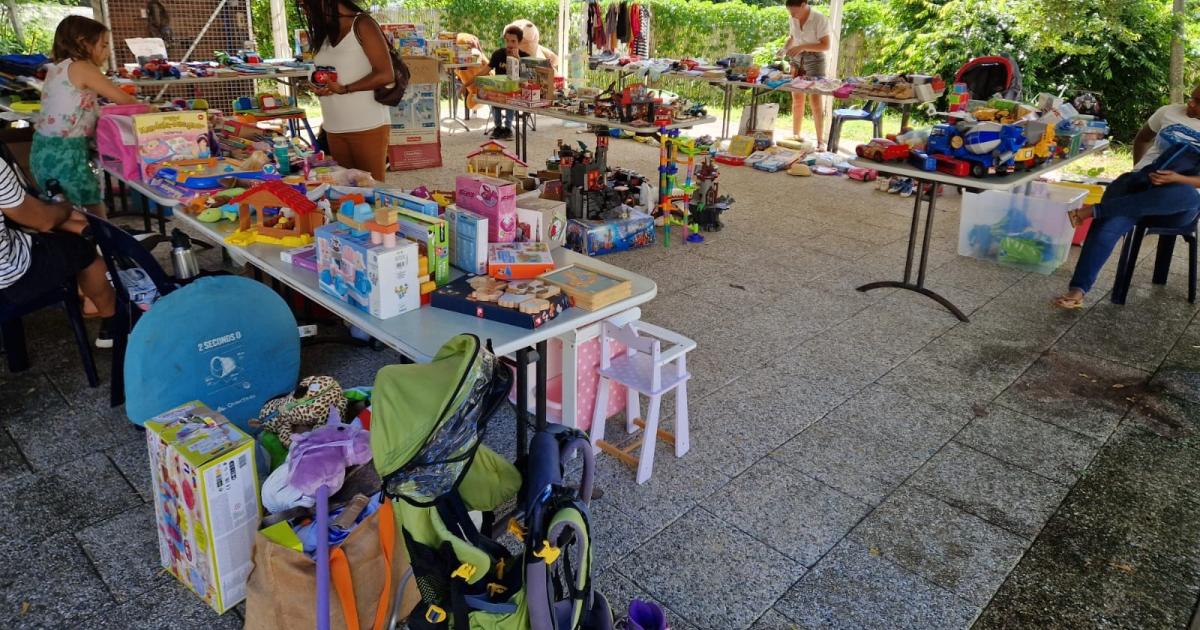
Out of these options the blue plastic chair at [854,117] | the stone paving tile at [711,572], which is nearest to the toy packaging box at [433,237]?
the stone paving tile at [711,572]

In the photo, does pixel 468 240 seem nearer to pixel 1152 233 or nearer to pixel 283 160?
pixel 283 160

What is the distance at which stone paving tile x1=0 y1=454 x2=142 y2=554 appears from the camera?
8.24ft

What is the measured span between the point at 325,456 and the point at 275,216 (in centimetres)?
123

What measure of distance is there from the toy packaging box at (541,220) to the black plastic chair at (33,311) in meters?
1.83

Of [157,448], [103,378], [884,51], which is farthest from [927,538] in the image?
[884,51]

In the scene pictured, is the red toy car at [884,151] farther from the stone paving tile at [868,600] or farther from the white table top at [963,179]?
the stone paving tile at [868,600]

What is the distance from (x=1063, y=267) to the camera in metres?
5.36

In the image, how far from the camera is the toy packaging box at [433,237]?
2463 mm

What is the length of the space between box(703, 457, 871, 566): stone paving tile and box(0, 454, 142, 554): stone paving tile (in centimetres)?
193

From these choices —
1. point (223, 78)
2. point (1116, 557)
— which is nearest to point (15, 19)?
point (223, 78)

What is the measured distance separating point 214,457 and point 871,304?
11.8 ft

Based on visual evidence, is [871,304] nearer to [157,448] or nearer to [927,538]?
[927,538]

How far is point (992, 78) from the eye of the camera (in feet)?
23.4

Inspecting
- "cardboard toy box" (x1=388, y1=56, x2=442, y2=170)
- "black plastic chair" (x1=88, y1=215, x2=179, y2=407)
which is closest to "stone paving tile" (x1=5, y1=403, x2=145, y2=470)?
"black plastic chair" (x1=88, y1=215, x2=179, y2=407)
